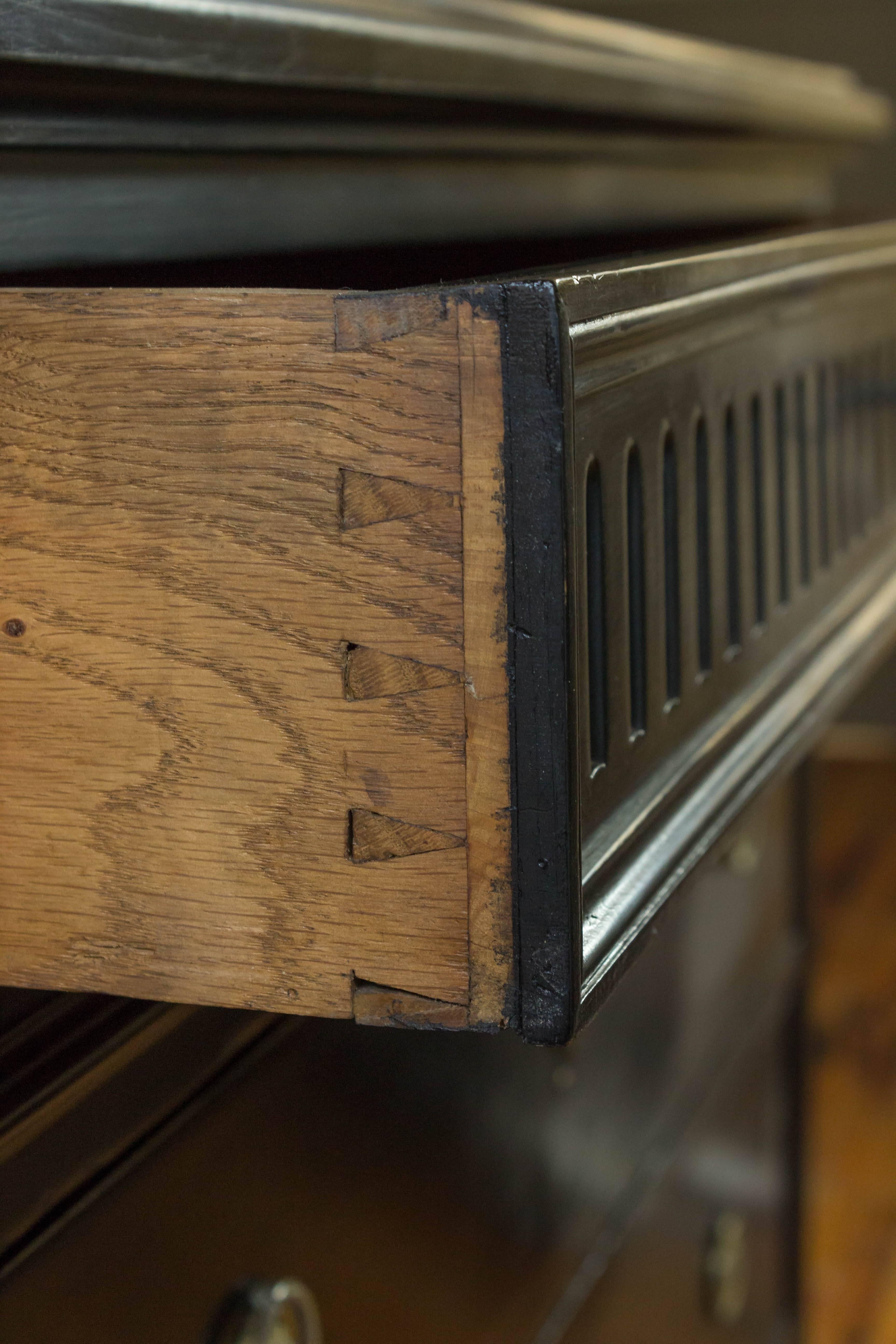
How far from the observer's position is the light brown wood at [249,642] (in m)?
0.35

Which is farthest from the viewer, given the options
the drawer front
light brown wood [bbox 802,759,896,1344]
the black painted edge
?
light brown wood [bbox 802,759,896,1344]

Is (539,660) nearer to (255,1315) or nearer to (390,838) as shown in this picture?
(390,838)

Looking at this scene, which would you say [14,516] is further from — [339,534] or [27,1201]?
[27,1201]

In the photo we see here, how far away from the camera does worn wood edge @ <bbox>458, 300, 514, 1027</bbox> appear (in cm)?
34

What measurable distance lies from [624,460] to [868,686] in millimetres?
2540

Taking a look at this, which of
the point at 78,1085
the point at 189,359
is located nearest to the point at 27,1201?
the point at 78,1085

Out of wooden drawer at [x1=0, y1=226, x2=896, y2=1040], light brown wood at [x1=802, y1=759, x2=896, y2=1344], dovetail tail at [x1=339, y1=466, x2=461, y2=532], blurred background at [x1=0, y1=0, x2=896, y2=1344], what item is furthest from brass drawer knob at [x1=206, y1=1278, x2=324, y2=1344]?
light brown wood at [x1=802, y1=759, x2=896, y2=1344]

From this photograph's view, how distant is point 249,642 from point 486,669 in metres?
0.06

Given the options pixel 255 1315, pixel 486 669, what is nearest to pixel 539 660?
pixel 486 669

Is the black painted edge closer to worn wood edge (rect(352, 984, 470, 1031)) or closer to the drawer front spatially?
worn wood edge (rect(352, 984, 470, 1031))

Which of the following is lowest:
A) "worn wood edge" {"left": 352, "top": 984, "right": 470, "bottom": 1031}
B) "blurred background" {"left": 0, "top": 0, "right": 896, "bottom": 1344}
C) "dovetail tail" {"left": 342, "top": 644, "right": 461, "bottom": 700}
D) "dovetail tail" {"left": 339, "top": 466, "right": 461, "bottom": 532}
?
"blurred background" {"left": 0, "top": 0, "right": 896, "bottom": 1344}

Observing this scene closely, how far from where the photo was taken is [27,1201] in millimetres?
455

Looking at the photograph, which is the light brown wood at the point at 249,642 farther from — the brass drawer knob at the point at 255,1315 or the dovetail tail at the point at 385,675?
the brass drawer knob at the point at 255,1315

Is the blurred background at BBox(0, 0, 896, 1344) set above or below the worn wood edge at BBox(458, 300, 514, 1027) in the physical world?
below
